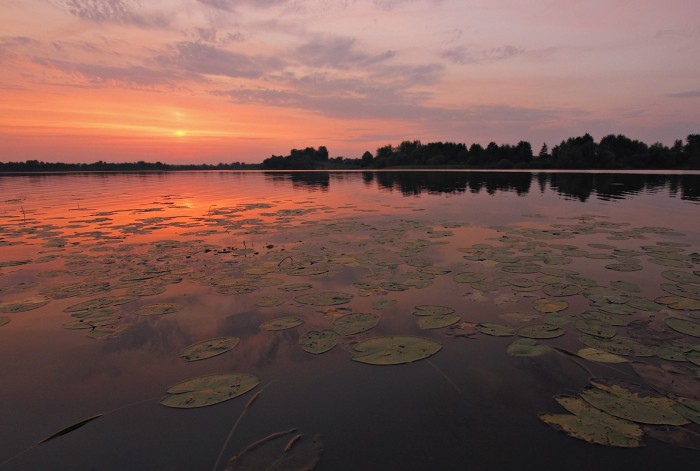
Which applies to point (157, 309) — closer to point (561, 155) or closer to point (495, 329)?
point (495, 329)

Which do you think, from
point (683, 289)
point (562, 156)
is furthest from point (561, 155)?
point (683, 289)

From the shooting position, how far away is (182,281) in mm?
8547

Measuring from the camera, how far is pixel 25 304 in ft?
23.5

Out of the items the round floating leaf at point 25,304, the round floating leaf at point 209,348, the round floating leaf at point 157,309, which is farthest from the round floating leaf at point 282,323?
the round floating leaf at point 25,304

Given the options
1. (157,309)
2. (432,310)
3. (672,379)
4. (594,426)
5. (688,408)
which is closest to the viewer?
(594,426)

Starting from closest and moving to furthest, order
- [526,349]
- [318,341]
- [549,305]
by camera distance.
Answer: [526,349]
[318,341]
[549,305]

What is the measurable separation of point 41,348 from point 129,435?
3.13 meters

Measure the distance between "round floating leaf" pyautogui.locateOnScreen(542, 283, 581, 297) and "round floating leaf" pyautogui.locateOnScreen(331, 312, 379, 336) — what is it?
3.89 meters

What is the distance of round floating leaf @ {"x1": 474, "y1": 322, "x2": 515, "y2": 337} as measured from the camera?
18.6 feet

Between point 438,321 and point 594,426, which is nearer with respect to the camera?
point 594,426

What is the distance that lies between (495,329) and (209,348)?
467cm

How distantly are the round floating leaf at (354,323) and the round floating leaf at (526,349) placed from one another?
220cm

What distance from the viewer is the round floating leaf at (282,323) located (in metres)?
6.10

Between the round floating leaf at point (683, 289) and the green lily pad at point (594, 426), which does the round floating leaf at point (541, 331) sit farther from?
the round floating leaf at point (683, 289)
